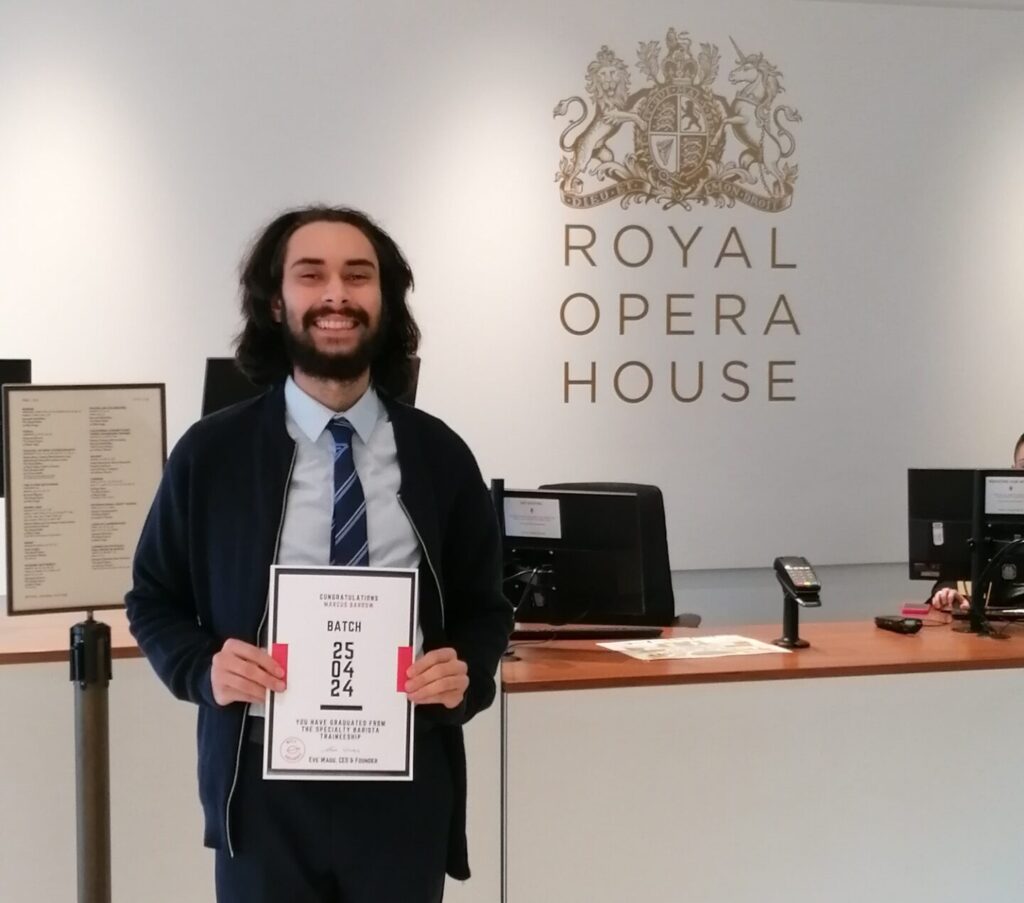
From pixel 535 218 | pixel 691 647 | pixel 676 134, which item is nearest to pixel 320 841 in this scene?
pixel 691 647

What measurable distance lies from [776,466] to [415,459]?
3236mm

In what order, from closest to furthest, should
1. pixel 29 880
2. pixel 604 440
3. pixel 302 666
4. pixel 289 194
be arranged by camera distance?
1. pixel 302 666
2. pixel 29 880
3. pixel 289 194
4. pixel 604 440

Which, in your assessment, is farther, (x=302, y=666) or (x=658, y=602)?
(x=658, y=602)

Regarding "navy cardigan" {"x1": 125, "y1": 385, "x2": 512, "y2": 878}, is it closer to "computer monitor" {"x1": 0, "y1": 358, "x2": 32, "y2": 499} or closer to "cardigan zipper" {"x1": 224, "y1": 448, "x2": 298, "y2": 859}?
"cardigan zipper" {"x1": 224, "y1": 448, "x2": 298, "y2": 859}

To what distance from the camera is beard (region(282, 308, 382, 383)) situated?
150 cm

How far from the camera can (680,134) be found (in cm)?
445

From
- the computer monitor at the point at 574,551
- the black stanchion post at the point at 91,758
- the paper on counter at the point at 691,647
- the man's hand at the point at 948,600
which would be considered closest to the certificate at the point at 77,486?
the black stanchion post at the point at 91,758

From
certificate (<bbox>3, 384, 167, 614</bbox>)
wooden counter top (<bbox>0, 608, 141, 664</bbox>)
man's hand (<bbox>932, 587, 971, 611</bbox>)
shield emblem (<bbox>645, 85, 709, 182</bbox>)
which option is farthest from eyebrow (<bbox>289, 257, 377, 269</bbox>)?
shield emblem (<bbox>645, 85, 709, 182</bbox>)

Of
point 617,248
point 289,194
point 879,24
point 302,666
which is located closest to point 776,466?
point 617,248

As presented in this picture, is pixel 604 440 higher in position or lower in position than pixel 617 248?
lower

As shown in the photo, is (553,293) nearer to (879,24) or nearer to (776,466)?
(776,466)

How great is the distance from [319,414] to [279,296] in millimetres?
209

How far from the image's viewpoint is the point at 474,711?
154 cm

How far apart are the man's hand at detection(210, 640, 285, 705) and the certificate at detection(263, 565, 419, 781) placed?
0.05ft
